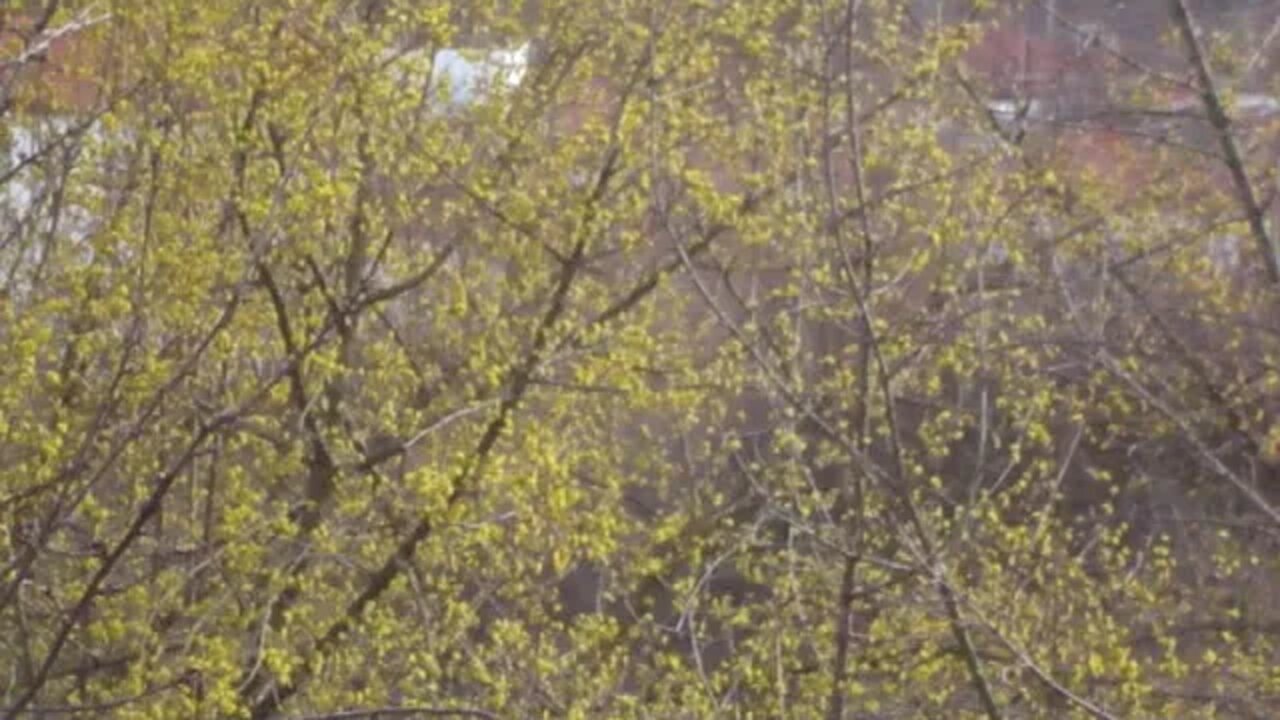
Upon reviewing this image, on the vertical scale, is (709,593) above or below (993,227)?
below

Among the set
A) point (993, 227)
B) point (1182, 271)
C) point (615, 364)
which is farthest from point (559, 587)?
point (1182, 271)

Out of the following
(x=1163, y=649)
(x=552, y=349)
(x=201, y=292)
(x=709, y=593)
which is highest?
(x=201, y=292)

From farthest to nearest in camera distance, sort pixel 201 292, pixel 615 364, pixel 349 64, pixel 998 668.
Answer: pixel 615 364 → pixel 349 64 → pixel 998 668 → pixel 201 292

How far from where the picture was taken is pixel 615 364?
24.2ft

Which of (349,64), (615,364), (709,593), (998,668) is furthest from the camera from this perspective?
(709,593)

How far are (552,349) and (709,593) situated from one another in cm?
144

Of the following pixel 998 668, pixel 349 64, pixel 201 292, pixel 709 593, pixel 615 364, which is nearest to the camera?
pixel 201 292

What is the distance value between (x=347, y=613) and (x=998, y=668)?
210 cm

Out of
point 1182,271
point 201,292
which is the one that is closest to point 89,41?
point 201,292

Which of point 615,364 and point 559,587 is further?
point 559,587

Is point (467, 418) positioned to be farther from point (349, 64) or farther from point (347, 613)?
point (349, 64)

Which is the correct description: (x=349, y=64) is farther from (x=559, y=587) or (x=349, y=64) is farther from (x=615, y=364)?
(x=559, y=587)

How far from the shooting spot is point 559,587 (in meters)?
8.27

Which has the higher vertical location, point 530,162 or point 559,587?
point 530,162
